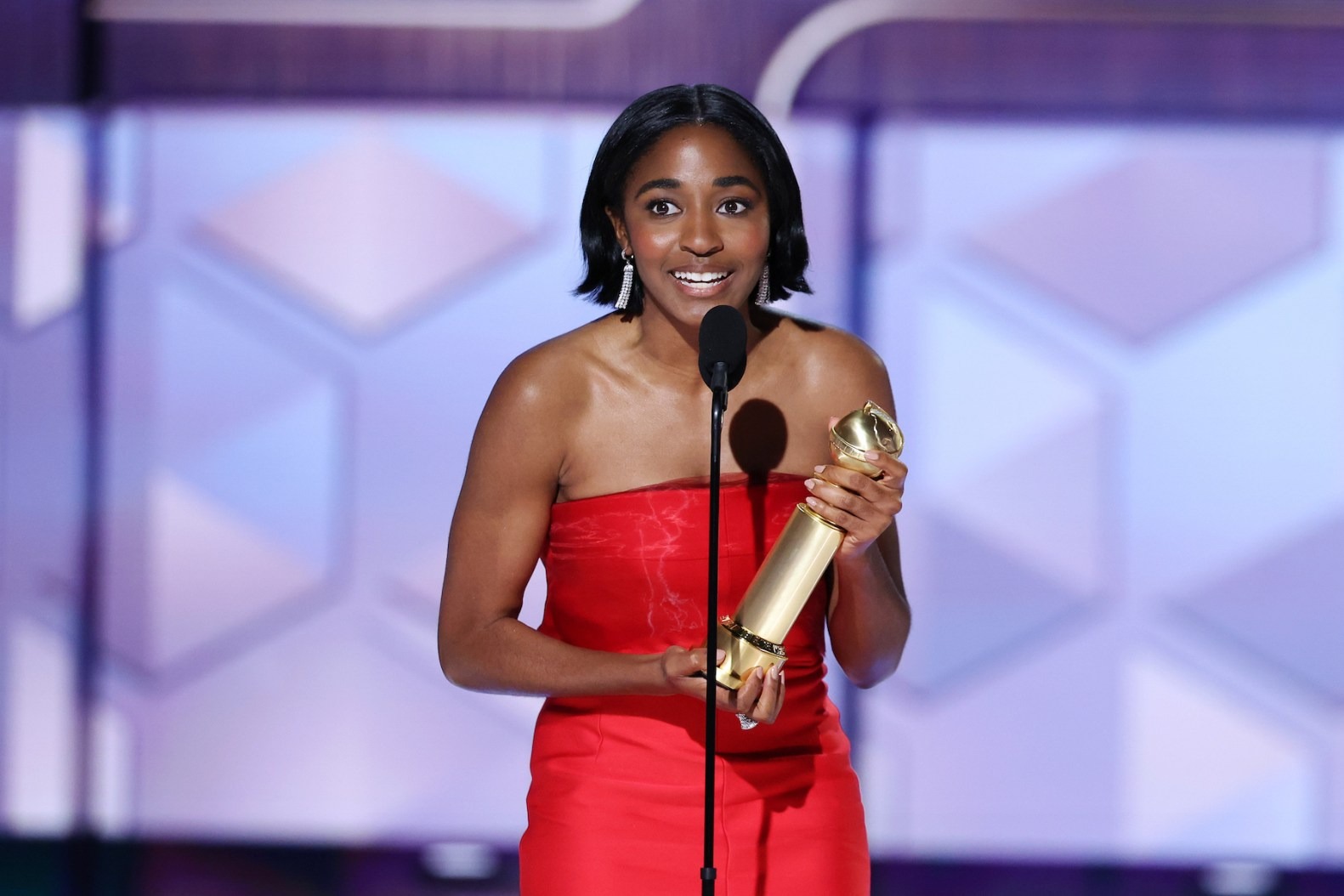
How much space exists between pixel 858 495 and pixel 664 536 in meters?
0.31

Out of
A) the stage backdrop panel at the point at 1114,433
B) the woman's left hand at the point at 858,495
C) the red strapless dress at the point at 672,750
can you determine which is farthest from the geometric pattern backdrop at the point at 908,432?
the woman's left hand at the point at 858,495

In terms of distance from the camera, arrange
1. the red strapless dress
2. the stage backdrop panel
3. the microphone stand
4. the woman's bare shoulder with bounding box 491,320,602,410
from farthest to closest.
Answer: the stage backdrop panel < the woman's bare shoulder with bounding box 491,320,602,410 < the red strapless dress < the microphone stand

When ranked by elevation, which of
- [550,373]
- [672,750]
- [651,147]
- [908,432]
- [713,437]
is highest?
[908,432]

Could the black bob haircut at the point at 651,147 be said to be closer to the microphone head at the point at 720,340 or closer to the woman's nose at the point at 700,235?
the woman's nose at the point at 700,235

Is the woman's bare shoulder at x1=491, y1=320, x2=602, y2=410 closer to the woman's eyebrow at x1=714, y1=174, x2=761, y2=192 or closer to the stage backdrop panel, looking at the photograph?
the woman's eyebrow at x1=714, y1=174, x2=761, y2=192


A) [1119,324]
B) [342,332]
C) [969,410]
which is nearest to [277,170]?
[342,332]

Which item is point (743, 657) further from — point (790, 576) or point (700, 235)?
point (700, 235)

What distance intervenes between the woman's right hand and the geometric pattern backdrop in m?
2.01

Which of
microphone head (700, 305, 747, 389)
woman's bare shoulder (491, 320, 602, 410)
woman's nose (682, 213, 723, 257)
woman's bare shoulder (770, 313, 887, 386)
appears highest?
woman's nose (682, 213, 723, 257)

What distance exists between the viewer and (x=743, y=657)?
1.27m

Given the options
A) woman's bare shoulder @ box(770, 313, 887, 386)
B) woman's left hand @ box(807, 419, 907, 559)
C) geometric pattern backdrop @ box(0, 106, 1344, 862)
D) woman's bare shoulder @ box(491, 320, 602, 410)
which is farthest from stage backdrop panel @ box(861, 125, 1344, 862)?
woman's left hand @ box(807, 419, 907, 559)

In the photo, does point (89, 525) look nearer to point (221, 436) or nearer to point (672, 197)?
point (221, 436)

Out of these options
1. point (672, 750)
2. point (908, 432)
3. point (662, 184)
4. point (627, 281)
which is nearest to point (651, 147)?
point (662, 184)

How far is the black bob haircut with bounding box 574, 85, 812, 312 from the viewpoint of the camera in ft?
4.98
